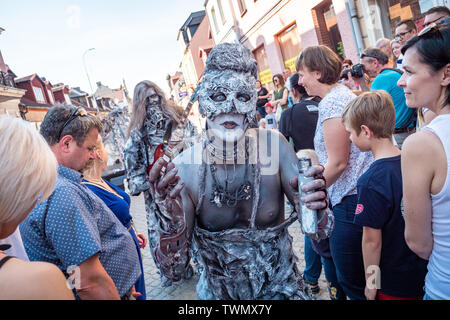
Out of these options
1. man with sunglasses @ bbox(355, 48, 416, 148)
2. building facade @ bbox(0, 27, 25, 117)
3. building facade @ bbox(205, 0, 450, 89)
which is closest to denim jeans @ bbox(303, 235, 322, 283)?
man with sunglasses @ bbox(355, 48, 416, 148)

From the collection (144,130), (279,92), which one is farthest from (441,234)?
(279,92)

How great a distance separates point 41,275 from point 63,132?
1269mm

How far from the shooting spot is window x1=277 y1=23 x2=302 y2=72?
1000 cm

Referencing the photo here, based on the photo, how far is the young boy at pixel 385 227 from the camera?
1.69 metres

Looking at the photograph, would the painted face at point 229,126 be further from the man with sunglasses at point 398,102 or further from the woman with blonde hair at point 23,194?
the man with sunglasses at point 398,102

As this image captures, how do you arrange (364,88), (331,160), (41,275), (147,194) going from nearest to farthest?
(41,275)
(331,160)
(147,194)
(364,88)

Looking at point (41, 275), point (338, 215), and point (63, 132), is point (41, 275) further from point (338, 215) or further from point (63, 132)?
point (338, 215)

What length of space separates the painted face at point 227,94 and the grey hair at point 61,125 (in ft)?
3.43

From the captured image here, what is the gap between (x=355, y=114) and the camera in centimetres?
184

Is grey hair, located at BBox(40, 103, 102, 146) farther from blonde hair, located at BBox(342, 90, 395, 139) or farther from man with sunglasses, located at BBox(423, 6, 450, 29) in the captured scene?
man with sunglasses, located at BBox(423, 6, 450, 29)

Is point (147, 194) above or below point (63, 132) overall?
below

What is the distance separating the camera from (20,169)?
0.98 meters
